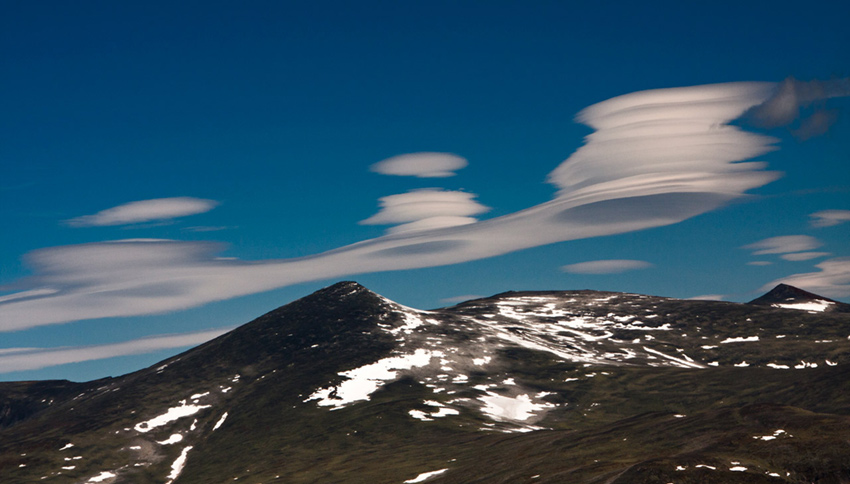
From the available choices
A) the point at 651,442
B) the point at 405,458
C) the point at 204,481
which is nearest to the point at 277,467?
the point at 204,481

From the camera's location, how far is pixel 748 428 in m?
96.5

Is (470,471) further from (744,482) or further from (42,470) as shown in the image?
(42,470)

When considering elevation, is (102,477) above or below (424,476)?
below

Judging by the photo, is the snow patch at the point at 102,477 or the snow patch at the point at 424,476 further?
the snow patch at the point at 102,477

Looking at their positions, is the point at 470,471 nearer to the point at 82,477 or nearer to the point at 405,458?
the point at 405,458

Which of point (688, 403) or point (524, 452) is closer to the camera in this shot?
point (524, 452)

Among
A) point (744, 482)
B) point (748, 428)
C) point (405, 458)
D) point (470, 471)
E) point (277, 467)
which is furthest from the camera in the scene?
point (277, 467)

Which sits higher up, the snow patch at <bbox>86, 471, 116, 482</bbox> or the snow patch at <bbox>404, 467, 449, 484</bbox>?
the snow patch at <bbox>404, 467, 449, 484</bbox>

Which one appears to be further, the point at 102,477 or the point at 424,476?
the point at 102,477

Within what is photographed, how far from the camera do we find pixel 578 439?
117 metres

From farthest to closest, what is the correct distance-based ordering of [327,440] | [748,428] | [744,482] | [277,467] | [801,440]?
1. [327,440]
2. [277,467]
3. [748,428]
4. [801,440]
5. [744,482]

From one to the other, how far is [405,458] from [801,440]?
272 ft

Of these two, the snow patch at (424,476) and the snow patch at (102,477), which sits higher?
the snow patch at (424,476)

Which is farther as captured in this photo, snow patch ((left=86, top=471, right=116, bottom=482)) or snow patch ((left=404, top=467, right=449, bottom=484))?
snow patch ((left=86, top=471, right=116, bottom=482))
